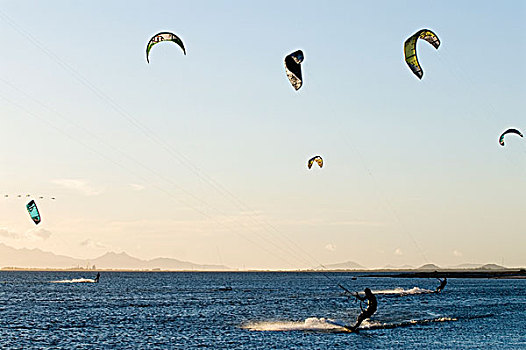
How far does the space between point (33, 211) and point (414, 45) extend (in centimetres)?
2672

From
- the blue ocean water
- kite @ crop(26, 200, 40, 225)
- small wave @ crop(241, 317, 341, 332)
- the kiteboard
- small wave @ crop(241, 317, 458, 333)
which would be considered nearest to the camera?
the blue ocean water

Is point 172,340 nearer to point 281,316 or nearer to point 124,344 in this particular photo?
point 124,344

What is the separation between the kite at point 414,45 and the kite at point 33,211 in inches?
1024

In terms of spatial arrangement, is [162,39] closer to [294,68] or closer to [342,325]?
[294,68]

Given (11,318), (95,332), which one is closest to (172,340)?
(95,332)

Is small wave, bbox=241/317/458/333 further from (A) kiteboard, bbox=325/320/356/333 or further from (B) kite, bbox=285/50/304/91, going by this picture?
(B) kite, bbox=285/50/304/91

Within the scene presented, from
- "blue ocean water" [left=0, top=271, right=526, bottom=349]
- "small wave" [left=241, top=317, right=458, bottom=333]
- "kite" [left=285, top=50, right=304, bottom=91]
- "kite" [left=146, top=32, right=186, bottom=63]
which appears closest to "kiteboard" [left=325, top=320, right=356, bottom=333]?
"small wave" [left=241, top=317, right=458, bottom=333]

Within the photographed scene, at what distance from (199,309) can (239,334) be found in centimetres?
2117

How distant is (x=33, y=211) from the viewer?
43.3 meters

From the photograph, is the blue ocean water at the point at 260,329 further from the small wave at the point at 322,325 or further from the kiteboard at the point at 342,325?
the kiteboard at the point at 342,325

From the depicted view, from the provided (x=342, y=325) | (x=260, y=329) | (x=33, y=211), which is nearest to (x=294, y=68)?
(x=260, y=329)

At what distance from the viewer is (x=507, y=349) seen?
2872 centimetres

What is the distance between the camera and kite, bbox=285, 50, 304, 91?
29.1 metres

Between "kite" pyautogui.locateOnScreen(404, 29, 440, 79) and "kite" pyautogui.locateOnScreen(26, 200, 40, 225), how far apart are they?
2601 cm
